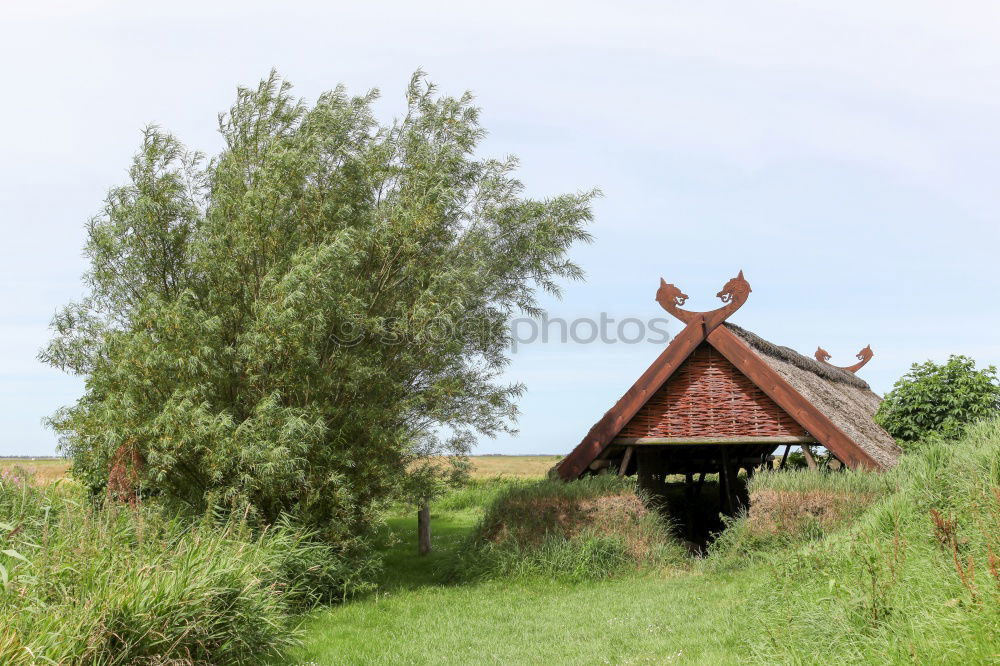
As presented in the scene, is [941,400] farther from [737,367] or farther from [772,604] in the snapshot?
[772,604]

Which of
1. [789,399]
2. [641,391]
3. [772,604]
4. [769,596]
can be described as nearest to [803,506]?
[789,399]

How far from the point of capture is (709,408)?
547 inches

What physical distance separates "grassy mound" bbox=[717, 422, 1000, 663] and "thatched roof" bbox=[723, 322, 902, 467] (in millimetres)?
2718

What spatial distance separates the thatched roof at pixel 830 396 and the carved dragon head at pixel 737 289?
1.95ft

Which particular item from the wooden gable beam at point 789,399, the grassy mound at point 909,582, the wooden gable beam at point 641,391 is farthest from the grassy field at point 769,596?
the wooden gable beam at point 641,391

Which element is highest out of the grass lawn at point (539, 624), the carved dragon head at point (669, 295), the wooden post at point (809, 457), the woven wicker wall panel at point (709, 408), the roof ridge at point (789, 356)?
the carved dragon head at point (669, 295)

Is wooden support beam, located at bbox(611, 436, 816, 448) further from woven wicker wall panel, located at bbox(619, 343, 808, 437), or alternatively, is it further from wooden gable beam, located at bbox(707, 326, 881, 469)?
wooden gable beam, located at bbox(707, 326, 881, 469)

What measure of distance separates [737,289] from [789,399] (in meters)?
2.01

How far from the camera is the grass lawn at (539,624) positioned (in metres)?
8.58

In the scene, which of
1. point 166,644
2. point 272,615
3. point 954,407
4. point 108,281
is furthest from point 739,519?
point 108,281

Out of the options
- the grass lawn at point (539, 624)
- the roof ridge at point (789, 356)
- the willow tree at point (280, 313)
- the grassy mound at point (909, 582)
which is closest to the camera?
the grassy mound at point (909, 582)

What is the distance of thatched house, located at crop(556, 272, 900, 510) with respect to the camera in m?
13.1

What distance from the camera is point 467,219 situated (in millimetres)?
16469

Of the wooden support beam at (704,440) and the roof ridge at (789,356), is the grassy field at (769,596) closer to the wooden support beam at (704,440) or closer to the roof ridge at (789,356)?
the wooden support beam at (704,440)
